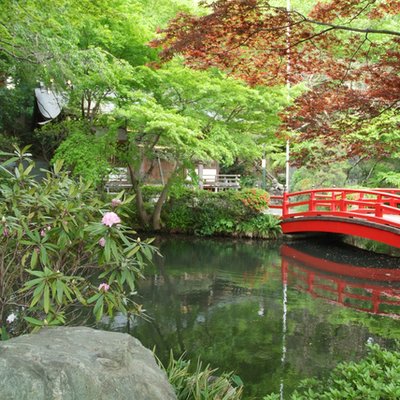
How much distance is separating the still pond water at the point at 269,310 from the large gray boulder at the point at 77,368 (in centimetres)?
245

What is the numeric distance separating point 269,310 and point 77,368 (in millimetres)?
5793

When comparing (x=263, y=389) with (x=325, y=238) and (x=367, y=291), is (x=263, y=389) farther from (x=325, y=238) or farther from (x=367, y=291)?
(x=325, y=238)

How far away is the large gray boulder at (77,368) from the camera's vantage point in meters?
1.89

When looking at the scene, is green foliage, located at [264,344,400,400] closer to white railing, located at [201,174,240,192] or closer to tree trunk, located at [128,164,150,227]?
tree trunk, located at [128,164,150,227]

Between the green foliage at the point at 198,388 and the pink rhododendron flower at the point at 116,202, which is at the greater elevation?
the pink rhododendron flower at the point at 116,202

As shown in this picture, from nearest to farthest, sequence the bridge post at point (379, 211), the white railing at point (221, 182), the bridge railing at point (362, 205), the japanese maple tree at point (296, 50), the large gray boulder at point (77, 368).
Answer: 1. the large gray boulder at point (77, 368)
2. the japanese maple tree at point (296, 50)
3. the bridge railing at point (362, 205)
4. the bridge post at point (379, 211)
5. the white railing at point (221, 182)

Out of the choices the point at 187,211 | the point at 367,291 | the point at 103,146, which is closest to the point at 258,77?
the point at 367,291

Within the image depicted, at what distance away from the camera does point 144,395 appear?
2229mm

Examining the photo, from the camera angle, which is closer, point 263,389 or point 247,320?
point 263,389

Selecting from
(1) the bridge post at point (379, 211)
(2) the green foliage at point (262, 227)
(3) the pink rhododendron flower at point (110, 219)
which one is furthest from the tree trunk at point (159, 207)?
(3) the pink rhododendron flower at point (110, 219)

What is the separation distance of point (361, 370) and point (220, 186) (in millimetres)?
17739

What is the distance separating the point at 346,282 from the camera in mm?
9750

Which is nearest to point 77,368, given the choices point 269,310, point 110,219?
point 110,219

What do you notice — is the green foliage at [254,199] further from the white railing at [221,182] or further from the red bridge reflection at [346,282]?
the white railing at [221,182]
